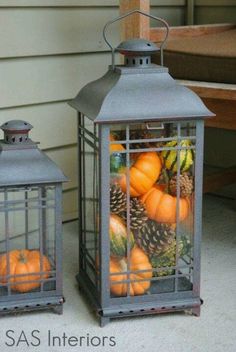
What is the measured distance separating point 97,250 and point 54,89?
897mm

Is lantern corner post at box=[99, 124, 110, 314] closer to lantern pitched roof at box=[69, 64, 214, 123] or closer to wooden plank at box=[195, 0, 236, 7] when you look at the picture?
lantern pitched roof at box=[69, 64, 214, 123]

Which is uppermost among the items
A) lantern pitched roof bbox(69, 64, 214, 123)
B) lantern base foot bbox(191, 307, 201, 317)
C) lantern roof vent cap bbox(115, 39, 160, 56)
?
lantern roof vent cap bbox(115, 39, 160, 56)

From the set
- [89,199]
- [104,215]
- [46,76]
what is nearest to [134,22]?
[46,76]

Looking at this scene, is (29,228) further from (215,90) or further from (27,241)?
(215,90)

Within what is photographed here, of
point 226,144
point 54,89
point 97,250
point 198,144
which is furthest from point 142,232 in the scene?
point 226,144

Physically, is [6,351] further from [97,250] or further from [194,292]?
[194,292]

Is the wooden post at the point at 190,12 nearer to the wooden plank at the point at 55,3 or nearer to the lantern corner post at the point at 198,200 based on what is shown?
the wooden plank at the point at 55,3

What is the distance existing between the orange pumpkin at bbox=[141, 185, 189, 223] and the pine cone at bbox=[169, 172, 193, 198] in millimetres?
18

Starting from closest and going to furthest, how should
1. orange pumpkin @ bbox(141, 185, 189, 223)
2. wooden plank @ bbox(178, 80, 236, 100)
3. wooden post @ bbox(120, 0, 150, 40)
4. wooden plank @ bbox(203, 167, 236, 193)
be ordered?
1. orange pumpkin @ bbox(141, 185, 189, 223)
2. wooden plank @ bbox(178, 80, 236, 100)
3. wooden post @ bbox(120, 0, 150, 40)
4. wooden plank @ bbox(203, 167, 236, 193)

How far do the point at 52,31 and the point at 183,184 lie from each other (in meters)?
0.96

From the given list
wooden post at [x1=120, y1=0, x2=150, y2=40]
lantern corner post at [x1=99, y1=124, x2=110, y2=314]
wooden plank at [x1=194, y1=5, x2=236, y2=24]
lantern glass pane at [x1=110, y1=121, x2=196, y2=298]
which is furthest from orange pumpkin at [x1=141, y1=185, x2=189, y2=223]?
wooden plank at [x1=194, y1=5, x2=236, y2=24]

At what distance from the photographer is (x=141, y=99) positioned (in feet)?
5.05

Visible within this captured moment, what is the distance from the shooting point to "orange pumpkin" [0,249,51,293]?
1.65 m

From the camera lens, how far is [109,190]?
1562mm
